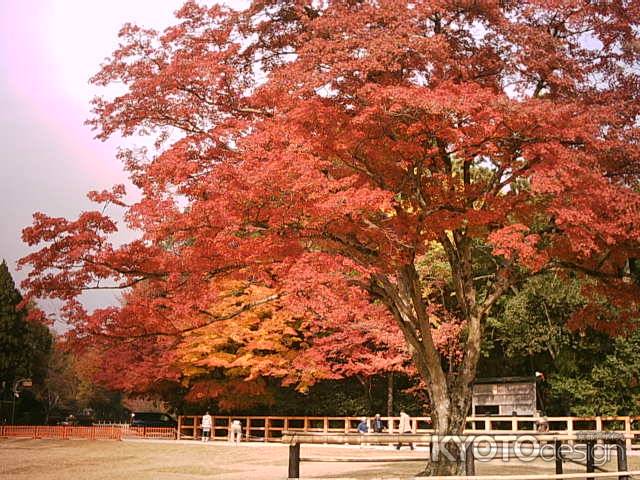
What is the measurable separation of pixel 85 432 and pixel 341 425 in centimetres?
1076

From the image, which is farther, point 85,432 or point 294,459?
point 85,432

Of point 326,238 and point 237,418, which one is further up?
point 326,238

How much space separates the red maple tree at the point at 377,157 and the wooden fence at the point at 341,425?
9546 millimetres

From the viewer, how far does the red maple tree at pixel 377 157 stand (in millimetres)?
10305

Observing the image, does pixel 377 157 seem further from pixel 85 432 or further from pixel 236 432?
pixel 85 432

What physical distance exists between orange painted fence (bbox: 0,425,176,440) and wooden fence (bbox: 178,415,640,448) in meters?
1.46

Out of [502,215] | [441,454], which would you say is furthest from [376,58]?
[441,454]

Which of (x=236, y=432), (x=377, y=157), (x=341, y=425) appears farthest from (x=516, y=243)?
(x=341, y=425)

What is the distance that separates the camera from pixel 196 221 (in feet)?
36.3

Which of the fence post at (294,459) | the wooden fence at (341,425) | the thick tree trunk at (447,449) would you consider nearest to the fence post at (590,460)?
the thick tree trunk at (447,449)

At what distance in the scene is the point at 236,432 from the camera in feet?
87.6

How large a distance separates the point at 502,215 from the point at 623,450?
4.17 metres

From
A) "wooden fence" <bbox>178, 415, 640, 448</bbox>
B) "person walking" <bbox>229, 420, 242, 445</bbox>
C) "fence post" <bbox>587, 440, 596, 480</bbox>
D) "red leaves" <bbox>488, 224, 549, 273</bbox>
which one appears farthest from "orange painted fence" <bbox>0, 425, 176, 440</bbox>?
"fence post" <bbox>587, 440, 596, 480</bbox>

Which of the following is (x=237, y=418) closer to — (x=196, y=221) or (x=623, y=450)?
(x=196, y=221)
